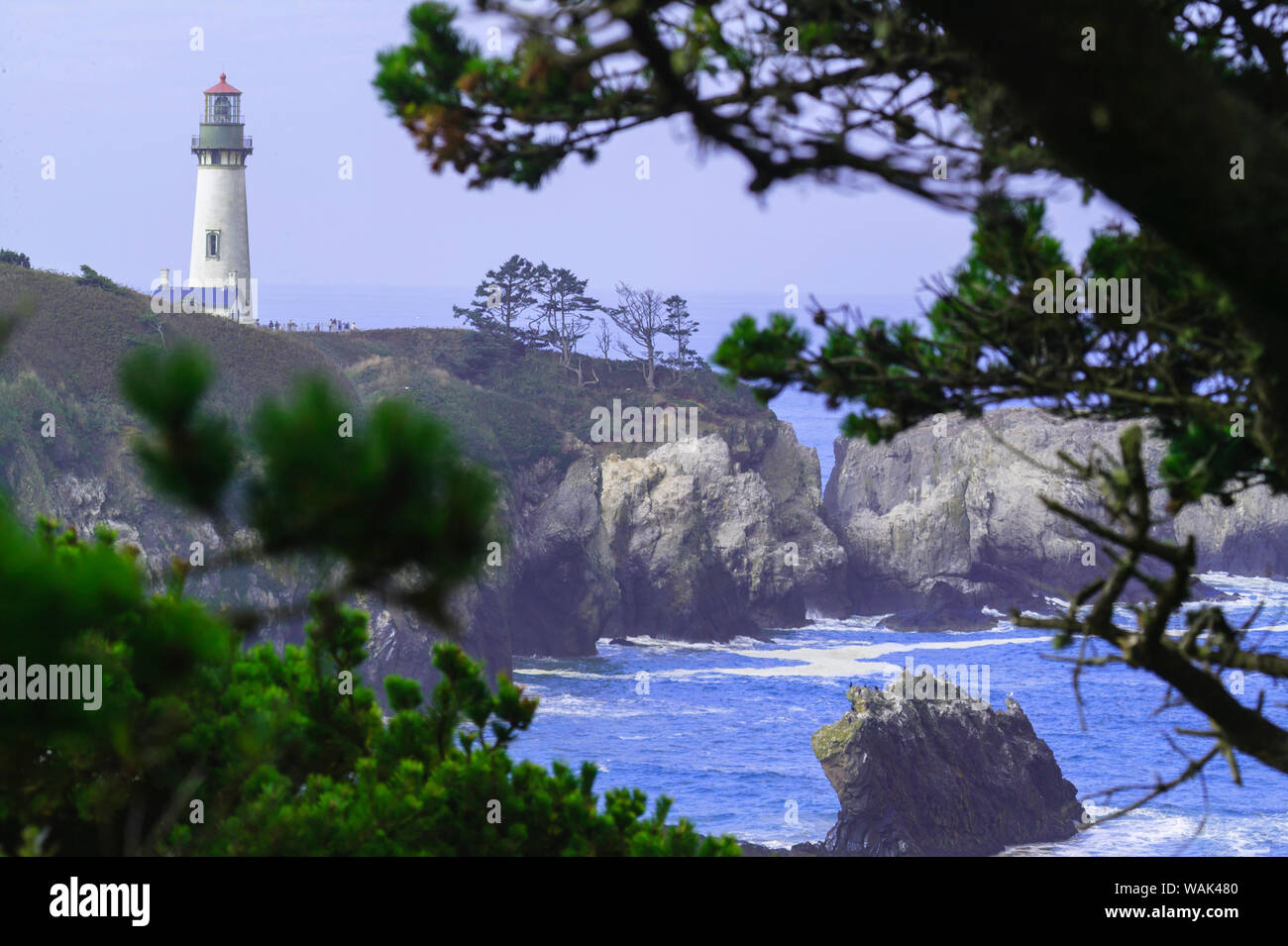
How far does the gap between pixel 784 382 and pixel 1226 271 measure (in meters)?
2.53

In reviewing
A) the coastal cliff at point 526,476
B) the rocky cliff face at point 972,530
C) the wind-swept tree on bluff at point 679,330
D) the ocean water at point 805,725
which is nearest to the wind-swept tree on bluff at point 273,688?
the ocean water at point 805,725

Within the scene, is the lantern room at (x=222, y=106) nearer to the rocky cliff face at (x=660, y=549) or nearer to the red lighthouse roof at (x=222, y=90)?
the red lighthouse roof at (x=222, y=90)

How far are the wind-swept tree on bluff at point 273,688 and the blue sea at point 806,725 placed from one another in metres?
26.2

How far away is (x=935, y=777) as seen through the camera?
99.8 ft

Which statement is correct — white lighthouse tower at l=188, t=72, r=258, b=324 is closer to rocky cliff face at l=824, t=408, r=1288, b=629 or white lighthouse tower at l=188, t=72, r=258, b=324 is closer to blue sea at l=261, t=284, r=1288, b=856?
blue sea at l=261, t=284, r=1288, b=856

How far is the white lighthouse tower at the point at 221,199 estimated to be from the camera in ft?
167

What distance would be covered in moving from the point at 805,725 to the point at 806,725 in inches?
1.5

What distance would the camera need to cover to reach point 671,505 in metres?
53.5

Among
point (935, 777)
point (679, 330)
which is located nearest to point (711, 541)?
point (679, 330)

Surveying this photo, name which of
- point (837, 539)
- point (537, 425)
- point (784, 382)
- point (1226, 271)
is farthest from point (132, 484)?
point (1226, 271)

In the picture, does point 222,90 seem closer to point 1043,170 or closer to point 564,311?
point 564,311

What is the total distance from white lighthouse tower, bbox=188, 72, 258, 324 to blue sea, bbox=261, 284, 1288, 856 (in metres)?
9.89

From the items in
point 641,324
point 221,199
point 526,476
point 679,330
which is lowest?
point 526,476

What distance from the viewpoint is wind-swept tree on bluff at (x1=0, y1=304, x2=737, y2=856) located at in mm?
2049
